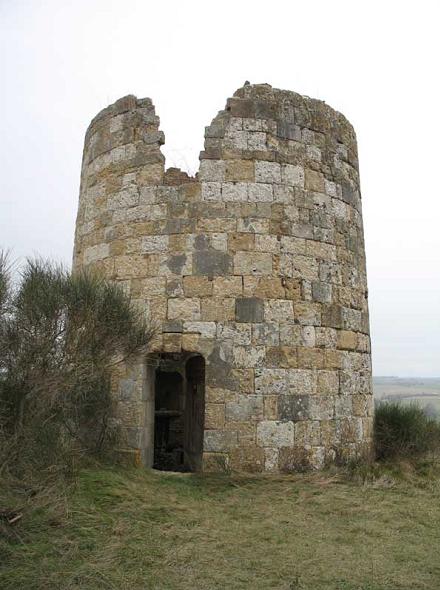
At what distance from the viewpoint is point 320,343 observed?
6328 millimetres

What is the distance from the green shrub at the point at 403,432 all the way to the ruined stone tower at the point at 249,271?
1.78ft

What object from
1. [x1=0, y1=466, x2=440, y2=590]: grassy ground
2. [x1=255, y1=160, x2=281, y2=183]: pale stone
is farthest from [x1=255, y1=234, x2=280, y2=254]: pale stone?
[x1=0, y1=466, x2=440, y2=590]: grassy ground

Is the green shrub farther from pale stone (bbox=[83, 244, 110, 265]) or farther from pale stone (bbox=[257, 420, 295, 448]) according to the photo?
pale stone (bbox=[83, 244, 110, 265])

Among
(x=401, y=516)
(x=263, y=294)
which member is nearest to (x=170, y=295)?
(x=263, y=294)

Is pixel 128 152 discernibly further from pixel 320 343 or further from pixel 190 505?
pixel 190 505

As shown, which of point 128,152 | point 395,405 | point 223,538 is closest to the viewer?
point 223,538

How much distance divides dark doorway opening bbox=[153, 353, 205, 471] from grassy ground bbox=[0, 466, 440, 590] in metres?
1.87

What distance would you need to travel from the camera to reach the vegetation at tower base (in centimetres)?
438

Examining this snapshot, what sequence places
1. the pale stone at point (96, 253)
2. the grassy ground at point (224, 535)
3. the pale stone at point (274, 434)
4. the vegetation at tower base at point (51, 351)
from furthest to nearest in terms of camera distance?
the pale stone at point (96, 253)
the pale stone at point (274, 434)
the vegetation at tower base at point (51, 351)
the grassy ground at point (224, 535)

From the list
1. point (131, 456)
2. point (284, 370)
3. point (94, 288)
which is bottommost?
point (131, 456)

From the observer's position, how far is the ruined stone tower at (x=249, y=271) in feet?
19.6

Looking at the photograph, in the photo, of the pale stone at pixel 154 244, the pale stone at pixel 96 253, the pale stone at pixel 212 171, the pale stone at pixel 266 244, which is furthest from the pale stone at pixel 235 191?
the pale stone at pixel 96 253

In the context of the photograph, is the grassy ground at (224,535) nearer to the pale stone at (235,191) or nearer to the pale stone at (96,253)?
the pale stone at (96,253)

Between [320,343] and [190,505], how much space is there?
2.34 m
